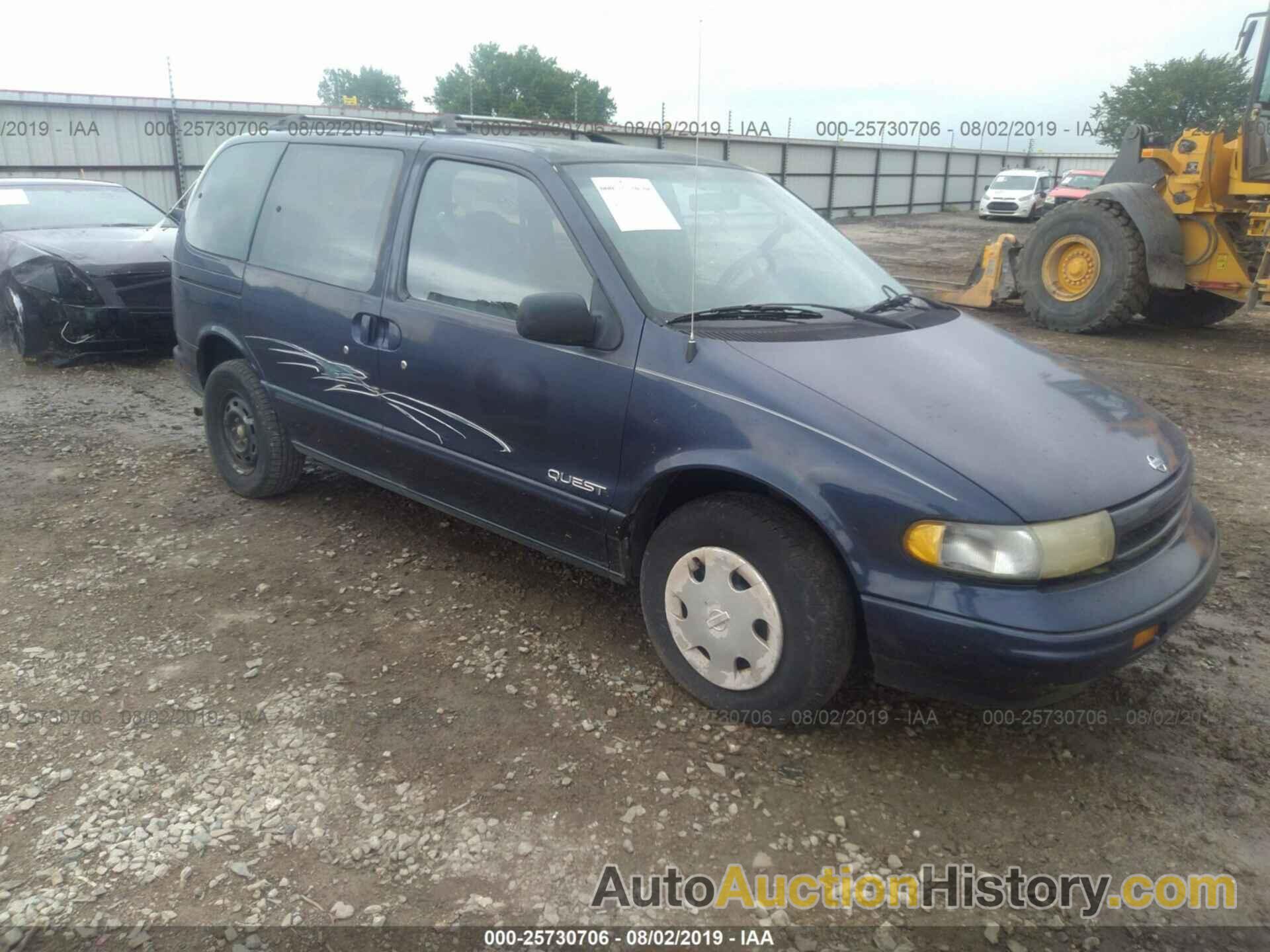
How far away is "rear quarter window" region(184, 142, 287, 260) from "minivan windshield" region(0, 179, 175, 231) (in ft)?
13.1

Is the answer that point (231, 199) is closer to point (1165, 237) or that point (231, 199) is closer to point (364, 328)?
point (364, 328)

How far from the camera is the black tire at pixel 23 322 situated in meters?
7.24

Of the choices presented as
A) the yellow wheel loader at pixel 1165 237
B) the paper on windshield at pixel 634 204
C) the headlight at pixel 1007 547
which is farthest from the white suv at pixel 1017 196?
the headlight at pixel 1007 547

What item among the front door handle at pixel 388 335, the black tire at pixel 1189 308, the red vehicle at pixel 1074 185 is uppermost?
the red vehicle at pixel 1074 185

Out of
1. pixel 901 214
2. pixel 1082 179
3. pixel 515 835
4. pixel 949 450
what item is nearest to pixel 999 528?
pixel 949 450

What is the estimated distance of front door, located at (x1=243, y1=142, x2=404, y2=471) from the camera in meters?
3.77

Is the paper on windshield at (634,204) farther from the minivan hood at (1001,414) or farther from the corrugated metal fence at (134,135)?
the corrugated metal fence at (134,135)

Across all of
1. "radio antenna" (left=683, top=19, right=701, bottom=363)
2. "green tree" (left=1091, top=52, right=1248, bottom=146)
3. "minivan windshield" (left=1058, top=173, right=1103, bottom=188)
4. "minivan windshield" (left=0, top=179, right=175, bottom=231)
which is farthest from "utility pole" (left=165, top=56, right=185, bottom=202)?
"green tree" (left=1091, top=52, right=1248, bottom=146)

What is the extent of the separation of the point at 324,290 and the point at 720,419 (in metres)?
2.04

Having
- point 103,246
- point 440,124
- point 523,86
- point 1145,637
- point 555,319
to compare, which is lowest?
point 1145,637

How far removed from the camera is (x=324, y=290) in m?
3.91

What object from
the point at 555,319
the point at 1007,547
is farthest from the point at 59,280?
the point at 1007,547

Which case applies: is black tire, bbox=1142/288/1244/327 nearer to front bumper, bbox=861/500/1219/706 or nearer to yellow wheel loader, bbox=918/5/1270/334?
yellow wheel loader, bbox=918/5/1270/334

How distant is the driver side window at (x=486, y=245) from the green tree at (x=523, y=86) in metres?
48.4
